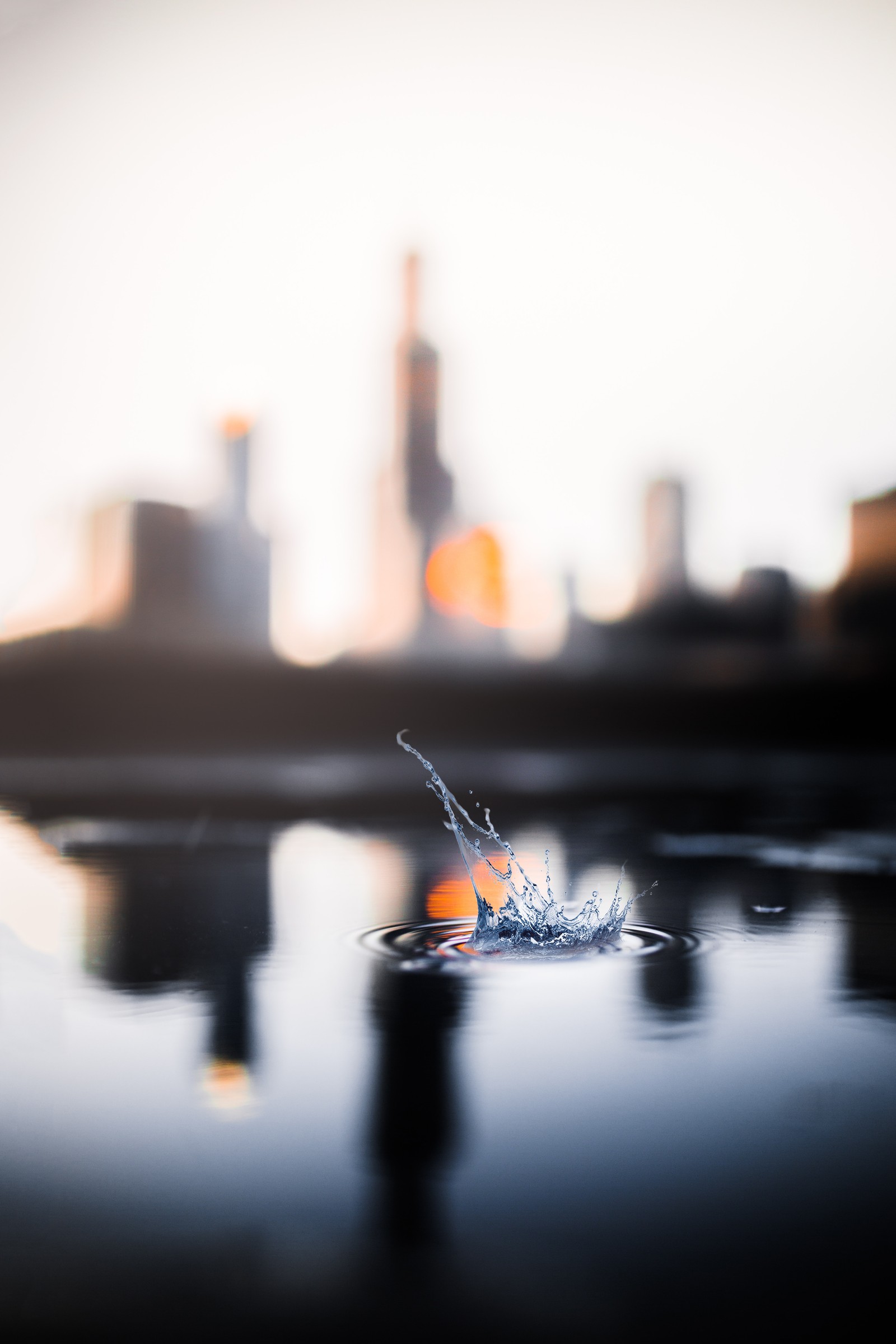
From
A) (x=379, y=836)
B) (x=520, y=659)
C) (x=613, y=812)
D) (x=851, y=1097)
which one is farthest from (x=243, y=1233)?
(x=520, y=659)

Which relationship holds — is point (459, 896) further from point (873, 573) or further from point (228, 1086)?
point (873, 573)

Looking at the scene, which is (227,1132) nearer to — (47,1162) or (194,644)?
(47,1162)

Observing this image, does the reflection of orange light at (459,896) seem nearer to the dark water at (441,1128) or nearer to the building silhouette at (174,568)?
the dark water at (441,1128)

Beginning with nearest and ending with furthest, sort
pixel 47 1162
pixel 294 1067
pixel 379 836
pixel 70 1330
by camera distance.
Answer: pixel 70 1330, pixel 47 1162, pixel 294 1067, pixel 379 836

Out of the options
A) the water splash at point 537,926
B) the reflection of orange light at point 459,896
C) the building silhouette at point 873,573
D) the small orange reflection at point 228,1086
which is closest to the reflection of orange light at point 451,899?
the reflection of orange light at point 459,896

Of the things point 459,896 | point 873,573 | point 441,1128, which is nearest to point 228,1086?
point 441,1128

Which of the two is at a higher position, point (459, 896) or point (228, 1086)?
point (459, 896)

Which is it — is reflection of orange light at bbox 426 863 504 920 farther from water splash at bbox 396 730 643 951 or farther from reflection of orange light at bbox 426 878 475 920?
water splash at bbox 396 730 643 951
